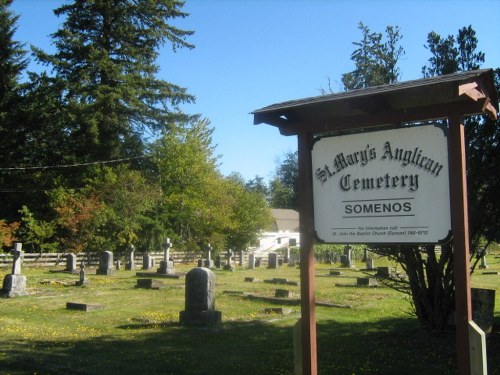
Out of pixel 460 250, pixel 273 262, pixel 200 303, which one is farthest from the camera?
pixel 273 262

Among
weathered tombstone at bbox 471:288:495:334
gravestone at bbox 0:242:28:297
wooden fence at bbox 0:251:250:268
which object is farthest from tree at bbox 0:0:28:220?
weathered tombstone at bbox 471:288:495:334

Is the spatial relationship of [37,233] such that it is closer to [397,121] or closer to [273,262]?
[273,262]

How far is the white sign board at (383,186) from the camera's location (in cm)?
491

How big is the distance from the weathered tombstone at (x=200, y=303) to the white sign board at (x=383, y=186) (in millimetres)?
6779

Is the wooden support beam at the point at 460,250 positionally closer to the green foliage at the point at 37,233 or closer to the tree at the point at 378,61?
the tree at the point at 378,61

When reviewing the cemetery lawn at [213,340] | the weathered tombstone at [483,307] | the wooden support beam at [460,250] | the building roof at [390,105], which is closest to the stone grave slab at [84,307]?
the cemetery lawn at [213,340]

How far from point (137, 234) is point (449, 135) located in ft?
115

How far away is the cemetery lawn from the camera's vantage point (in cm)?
756

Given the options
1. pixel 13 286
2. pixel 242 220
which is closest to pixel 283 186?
pixel 242 220

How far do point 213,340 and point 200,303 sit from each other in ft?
6.47

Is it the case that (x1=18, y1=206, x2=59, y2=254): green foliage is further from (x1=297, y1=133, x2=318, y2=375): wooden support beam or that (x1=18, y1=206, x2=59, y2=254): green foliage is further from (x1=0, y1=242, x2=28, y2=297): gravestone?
(x1=297, y1=133, x2=318, y2=375): wooden support beam

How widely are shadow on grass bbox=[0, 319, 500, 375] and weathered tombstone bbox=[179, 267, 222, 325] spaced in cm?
61

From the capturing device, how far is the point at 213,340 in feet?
32.3

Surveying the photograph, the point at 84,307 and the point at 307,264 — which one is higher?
the point at 307,264
